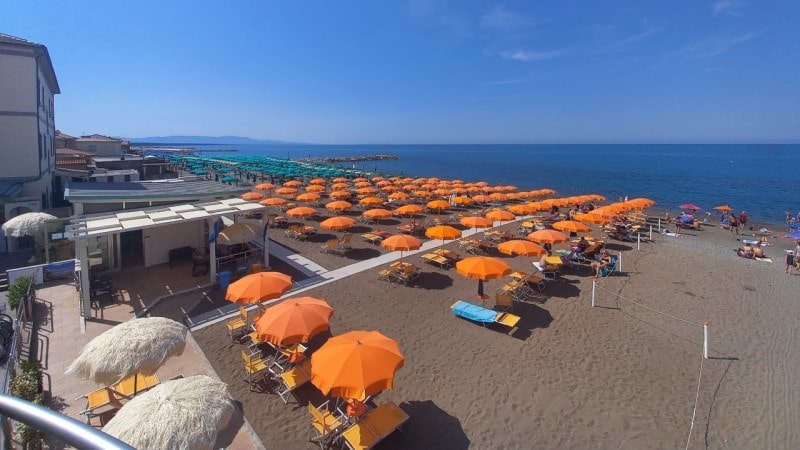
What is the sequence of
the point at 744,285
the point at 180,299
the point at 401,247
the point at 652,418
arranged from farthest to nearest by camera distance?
1. the point at 744,285
2. the point at 401,247
3. the point at 180,299
4. the point at 652,418

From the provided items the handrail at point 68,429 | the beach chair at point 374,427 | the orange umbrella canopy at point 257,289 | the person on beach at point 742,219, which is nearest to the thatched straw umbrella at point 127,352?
the orange umbrella canopy at point 257,289

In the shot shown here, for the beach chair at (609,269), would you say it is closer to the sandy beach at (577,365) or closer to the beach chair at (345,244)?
the sandy beach at (577,365)

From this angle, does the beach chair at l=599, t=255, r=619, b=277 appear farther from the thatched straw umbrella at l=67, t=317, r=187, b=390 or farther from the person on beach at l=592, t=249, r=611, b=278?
the thatched straw umbrella at l=67, t=317, r=187, b=390

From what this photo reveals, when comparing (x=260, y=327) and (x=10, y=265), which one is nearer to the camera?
(x=260, y=327)

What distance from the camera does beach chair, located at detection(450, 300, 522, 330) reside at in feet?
36.9

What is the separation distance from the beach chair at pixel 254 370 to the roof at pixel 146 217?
6.38 m

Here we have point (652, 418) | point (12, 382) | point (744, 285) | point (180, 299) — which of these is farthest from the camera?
point (744, 285)

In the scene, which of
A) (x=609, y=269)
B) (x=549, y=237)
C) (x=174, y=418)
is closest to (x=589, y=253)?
(x=609, y=269)

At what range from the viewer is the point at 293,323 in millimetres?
8320

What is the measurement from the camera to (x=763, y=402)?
865 cm

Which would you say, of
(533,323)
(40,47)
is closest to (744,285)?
(533,323)

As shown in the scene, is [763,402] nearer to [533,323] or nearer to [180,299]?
[533,323]

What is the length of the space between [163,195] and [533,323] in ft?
47.8

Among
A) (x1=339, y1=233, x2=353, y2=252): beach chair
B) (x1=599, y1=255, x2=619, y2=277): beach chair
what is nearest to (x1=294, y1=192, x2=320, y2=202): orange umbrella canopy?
(x1=339, y1=233, x2=353, y2=252): beach chair
